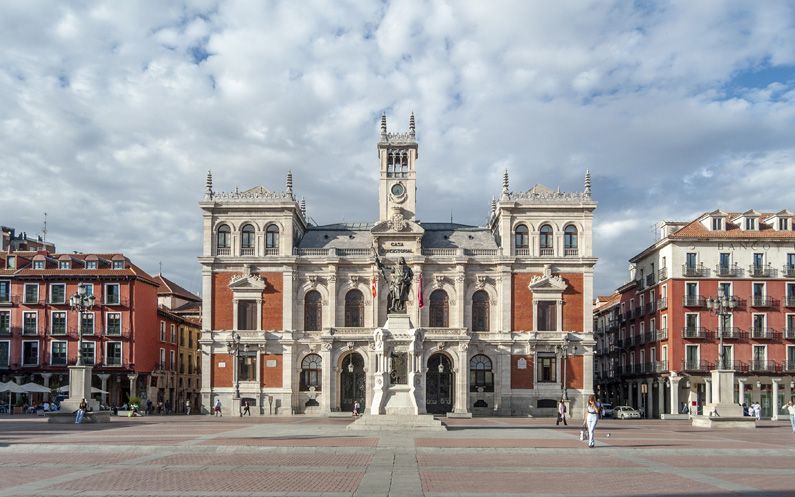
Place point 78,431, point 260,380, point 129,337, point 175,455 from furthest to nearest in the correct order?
point 129,337, point 260,380, point 78,431, point 175,455

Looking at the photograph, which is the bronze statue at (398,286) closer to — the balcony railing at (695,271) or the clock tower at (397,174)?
the clock tower at (397,174)

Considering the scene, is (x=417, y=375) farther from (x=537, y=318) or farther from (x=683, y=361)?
(x=683, y=361)

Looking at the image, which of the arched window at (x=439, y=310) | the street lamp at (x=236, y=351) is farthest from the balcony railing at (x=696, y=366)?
the street lamp at (x=236, y=351)

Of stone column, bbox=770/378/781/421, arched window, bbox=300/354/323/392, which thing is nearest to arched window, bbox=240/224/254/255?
arched window, bbox=300/354/323/392

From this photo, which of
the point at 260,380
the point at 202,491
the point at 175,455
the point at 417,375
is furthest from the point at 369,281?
the point at 202,491

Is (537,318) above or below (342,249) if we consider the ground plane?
below

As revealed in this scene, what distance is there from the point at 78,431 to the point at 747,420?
35.9 m

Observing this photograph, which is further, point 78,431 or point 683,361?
point 683,361

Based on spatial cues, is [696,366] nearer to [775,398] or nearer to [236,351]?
[775,398]

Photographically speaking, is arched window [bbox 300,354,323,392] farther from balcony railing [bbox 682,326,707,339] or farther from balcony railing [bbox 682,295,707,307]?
balcony railing [bbox 682,295,707,307]

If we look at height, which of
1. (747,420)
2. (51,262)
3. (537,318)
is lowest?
(747,420)

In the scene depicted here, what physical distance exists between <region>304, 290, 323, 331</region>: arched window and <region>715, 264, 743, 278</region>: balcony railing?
32.7 metres

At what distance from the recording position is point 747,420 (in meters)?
51.7

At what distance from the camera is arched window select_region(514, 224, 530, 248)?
7444 cm
